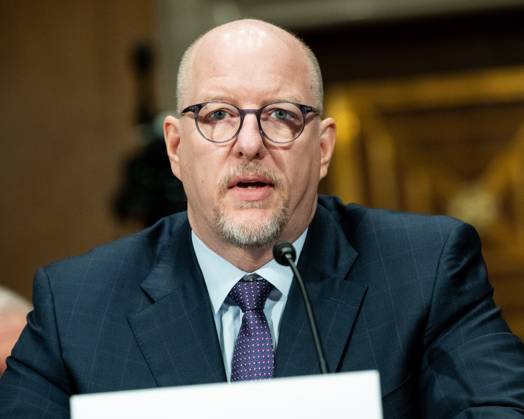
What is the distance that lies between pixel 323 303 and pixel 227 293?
0.73 feet

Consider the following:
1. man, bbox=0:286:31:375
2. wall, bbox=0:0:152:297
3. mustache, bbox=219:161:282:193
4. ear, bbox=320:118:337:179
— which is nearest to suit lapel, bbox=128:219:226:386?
mustache, bbox=219:161:282:193

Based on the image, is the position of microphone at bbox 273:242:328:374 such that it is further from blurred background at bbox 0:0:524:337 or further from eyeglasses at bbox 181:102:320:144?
blurred background at bbox 0:0:524:337

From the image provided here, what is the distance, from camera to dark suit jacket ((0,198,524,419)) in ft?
6.44

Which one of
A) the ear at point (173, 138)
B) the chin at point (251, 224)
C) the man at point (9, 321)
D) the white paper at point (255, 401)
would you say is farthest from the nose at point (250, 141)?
the man at point (9, 321)

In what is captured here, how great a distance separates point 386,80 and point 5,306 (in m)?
3.00

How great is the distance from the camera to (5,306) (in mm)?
2707

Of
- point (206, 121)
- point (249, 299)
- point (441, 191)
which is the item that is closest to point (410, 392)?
point (249, 299)

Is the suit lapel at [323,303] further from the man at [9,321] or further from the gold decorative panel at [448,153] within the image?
the gold decorative panel at [448,153]

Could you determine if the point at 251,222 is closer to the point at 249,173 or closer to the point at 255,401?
the point at 249,173

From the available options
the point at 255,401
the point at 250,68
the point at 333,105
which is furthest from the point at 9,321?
the point at 333,105

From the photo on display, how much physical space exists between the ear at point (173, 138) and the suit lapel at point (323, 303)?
0.36 metres

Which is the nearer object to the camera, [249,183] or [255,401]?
[255,401]

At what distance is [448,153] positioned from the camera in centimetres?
514

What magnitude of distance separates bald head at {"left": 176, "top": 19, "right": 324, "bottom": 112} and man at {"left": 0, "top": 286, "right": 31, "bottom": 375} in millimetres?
847
